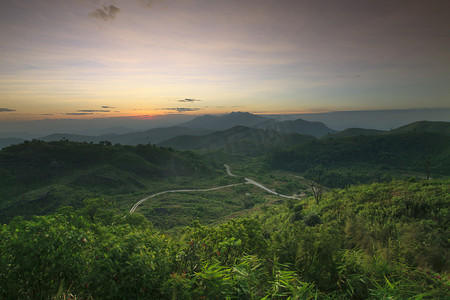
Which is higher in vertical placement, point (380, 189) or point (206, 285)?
point (206, 285)

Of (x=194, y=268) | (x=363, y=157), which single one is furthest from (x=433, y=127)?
(x=194, y=268)

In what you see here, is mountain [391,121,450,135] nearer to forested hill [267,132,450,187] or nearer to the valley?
forested hill [267,132,450,187]

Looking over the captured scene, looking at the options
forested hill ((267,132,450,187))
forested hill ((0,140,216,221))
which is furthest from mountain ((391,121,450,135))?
forested hill ((0,140,216,221))

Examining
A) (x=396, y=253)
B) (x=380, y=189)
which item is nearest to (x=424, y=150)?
(x=380, y=189)

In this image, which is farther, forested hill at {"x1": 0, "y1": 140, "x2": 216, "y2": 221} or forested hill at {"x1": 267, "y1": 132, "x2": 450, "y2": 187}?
forested hill at {"x1": 267, "y1": 132, "x2": 450, "y2": 187}

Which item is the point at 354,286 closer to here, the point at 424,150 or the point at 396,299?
the point at 396,299

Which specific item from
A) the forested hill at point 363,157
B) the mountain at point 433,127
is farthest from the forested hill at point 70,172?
the mountain at point 433,127
